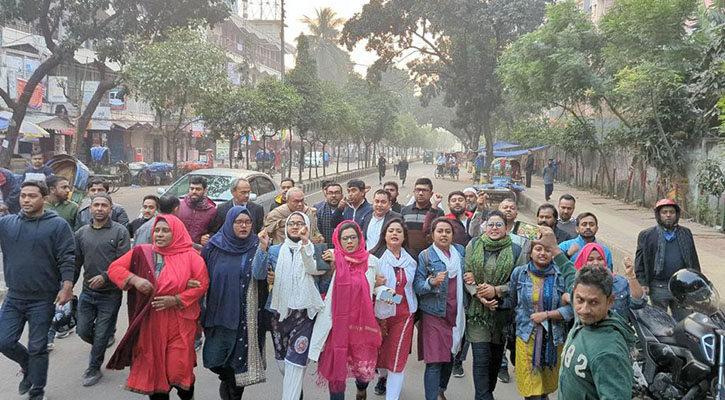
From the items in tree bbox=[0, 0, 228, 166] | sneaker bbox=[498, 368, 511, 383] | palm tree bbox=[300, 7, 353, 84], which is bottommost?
sneaker bbox=[498, 368, 511, 383]

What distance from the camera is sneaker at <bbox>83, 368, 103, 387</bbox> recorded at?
491 cm

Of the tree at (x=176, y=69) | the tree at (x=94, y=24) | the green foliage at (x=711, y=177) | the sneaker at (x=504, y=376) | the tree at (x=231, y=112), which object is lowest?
the sneaker at (x=504, y=376)

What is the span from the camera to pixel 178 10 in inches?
831

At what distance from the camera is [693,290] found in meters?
4.17

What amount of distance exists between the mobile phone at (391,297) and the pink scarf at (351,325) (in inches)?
4.2

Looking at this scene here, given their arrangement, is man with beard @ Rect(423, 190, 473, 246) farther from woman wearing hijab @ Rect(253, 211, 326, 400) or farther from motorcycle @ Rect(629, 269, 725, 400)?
woman wearing hijab @ Rect(253, 211, 326, 400)

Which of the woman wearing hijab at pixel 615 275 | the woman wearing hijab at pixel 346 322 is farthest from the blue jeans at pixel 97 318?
the woman wearing hijab at pixel 615 275

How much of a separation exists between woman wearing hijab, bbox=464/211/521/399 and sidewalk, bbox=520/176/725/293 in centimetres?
483

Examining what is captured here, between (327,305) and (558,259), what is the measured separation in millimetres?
1530

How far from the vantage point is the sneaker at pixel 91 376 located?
16.1ft

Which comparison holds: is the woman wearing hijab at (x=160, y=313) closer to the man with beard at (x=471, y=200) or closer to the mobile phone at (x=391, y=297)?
the mobile phone at (x=391, y=297)

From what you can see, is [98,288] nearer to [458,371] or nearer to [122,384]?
[122,384]

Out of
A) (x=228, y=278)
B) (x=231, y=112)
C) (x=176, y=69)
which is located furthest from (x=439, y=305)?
(x=231, y=112)

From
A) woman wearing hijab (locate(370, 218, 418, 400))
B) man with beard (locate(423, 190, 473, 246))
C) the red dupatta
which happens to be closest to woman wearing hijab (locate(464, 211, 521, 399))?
woman wearing hijab (locate(370, 218, 418, 400))
